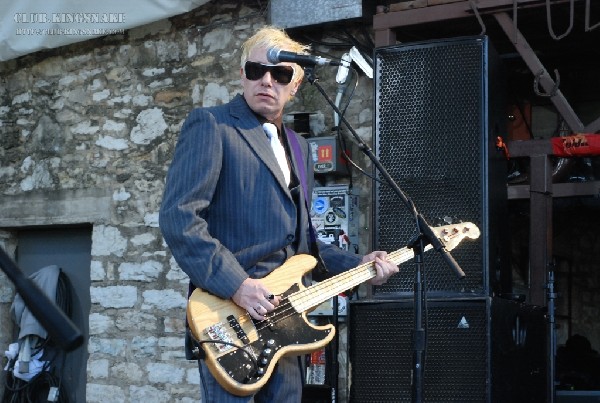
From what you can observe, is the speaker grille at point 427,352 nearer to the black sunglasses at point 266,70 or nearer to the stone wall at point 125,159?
the black sunglasses at point 266,70

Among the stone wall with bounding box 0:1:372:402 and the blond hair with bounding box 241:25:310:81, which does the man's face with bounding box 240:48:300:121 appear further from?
the stone wall with bounding box 0:1:372:402

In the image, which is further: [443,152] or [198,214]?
[443,152]

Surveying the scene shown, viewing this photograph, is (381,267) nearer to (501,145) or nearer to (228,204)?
(228,204)

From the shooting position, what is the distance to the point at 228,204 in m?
3.39

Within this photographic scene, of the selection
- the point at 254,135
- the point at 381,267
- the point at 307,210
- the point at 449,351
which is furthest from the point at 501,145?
the point at 254,135

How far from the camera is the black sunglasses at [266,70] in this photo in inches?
140

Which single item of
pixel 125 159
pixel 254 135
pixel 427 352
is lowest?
pixel 427 352

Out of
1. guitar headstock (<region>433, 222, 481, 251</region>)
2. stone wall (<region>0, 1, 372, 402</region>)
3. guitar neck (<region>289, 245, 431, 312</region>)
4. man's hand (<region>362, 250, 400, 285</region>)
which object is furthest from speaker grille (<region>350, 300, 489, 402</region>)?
stone wall (<region>0, 1, 372, 402</region>)

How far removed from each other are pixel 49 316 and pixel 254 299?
1543 millimetres

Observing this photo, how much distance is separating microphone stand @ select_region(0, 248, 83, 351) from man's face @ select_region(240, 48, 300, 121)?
74.5 inches

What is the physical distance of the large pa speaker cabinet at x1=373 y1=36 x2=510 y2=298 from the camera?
475 centimetres

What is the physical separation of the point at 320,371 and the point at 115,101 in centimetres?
261

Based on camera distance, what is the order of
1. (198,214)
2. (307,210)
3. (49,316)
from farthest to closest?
(307,210) → (198,214) → (49,316)

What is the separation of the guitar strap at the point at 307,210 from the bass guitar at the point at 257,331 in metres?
0.14
